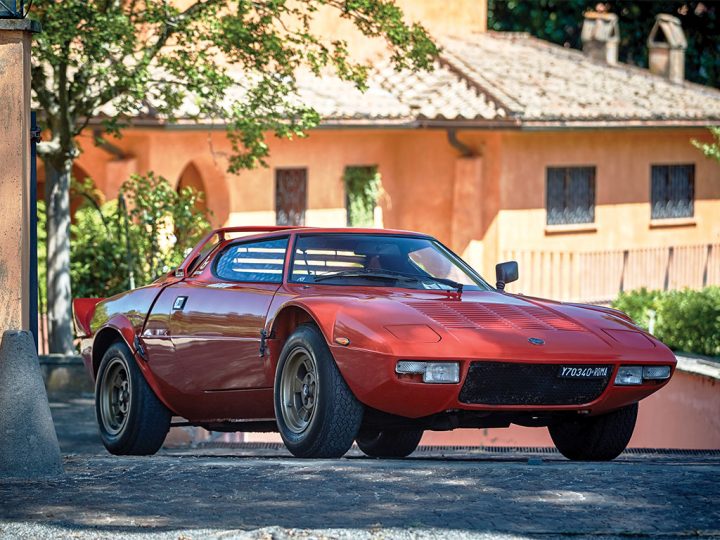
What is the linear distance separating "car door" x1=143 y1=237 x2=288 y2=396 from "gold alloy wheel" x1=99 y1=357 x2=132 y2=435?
16.6 inches

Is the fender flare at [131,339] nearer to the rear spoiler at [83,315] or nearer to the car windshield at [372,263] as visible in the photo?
the rear spoiler at [83,315]

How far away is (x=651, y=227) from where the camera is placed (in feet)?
93.5

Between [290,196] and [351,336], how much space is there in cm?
1591

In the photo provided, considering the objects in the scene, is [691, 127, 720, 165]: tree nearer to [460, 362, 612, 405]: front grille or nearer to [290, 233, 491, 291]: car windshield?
[290, 233, 491, 291]: car windshield

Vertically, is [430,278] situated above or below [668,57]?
below

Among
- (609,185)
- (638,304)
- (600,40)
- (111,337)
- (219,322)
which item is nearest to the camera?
(219,322)

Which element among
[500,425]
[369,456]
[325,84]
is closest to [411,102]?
[325,84]

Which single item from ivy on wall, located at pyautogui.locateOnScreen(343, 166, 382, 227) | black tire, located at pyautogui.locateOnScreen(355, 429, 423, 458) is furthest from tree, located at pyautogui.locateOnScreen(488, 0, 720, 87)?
black tire, located at pyautogui.locateOnScreen(355, 429, 423, 458)

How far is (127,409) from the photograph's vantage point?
9898 millimetres

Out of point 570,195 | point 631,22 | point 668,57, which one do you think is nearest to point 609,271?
point 570,195

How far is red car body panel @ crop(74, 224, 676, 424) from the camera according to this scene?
7879 millimetres

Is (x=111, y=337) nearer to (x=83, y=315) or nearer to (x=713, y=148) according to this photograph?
(x=83, y=315)

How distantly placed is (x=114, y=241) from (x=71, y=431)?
5.25 meters

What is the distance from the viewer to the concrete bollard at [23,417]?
7656mm
